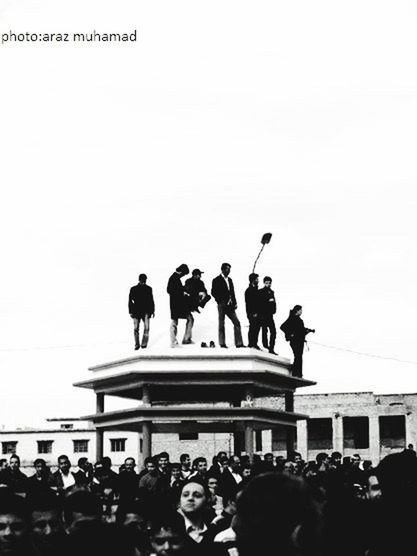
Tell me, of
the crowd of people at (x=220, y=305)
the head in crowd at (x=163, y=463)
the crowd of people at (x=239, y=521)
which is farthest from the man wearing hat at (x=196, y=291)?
the crowd of people at (x=239, y=521)

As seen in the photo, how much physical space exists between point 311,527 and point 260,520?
Result: 16 centimetres

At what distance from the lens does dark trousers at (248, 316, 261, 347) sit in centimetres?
3331

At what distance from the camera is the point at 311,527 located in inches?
142

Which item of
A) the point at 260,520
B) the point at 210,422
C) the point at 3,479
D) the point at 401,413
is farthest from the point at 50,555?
the point at 401,413

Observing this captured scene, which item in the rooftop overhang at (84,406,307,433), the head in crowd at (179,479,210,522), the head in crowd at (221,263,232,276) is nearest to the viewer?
the head in crowd at (179,479,210,522)

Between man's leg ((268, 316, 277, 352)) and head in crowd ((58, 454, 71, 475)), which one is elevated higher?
man's leg ((268, 316, 277, 352))

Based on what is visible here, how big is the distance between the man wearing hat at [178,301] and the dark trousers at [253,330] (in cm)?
173

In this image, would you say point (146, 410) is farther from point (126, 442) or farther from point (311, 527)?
point (126, 442)

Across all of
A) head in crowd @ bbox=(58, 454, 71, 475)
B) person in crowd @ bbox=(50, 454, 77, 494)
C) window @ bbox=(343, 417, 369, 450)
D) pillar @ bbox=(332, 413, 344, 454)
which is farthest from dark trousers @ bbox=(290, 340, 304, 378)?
window @ bbox=(343, 417, 369, 450)

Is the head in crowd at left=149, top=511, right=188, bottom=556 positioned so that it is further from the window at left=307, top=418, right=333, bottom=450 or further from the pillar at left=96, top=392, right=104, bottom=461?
the window at left=307, top=418, right=333, bottom=450

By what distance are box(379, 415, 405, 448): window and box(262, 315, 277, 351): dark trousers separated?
4426 cm

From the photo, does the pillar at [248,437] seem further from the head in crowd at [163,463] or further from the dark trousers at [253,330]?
the head in crowd at [163,463]

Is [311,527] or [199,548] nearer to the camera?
[311,527]

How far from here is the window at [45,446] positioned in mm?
79625
